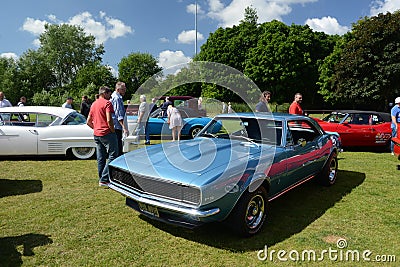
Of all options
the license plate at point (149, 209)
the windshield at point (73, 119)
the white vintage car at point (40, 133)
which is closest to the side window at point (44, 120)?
the white vintage car at point (40, 133)

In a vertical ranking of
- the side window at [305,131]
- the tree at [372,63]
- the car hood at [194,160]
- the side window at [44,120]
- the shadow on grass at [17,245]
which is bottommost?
the shadow on grass at [17,245]

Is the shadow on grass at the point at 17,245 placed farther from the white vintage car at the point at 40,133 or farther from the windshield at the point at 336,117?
the windshield at the point at 336,117

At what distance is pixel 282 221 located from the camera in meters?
4.04

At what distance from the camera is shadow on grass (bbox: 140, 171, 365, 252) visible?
3422mm

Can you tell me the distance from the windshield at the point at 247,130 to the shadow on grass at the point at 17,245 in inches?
107

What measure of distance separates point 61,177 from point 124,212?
2516 mm

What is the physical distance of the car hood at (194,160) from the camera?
124 inches

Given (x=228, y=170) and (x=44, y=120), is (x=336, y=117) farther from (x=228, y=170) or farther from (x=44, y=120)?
(x=44, y=120)

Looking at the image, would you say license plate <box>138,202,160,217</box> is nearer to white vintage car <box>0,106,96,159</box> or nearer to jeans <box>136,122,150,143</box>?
white vintage car <box>0,106,96,159</box>

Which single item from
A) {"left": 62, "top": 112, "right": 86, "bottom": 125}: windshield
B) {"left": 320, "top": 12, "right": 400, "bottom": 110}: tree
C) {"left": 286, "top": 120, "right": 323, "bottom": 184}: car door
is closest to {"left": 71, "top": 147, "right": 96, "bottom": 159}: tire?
{"left": 62, "top": 112, "right": 86, "bottom": 125}: windshield

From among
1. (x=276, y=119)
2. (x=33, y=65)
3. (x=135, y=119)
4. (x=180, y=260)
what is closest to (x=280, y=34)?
(x=135, y=119)

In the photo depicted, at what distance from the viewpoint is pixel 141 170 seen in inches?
134

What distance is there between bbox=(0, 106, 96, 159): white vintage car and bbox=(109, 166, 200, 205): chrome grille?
171 inches

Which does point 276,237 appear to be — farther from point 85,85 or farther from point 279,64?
point 85,85
